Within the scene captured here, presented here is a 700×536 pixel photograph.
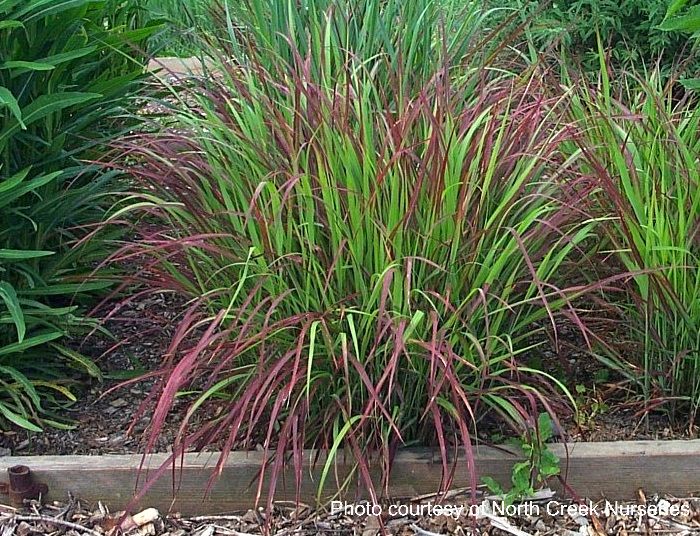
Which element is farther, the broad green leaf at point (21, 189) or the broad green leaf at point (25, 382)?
the broad green leaf at point (25, 382)

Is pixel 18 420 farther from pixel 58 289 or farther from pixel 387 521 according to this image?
pixel 387 521

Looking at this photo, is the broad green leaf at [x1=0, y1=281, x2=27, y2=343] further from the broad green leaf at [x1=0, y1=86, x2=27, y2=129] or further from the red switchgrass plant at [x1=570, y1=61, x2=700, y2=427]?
the red switchgrass plant at [x1=570, y1=61, x2=700, y2=427]

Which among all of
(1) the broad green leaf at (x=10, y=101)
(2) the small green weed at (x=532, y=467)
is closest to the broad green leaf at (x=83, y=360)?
(1) the broad green leaf at (x=10, y=101)

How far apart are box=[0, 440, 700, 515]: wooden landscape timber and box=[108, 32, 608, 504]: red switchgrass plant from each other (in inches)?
1.8

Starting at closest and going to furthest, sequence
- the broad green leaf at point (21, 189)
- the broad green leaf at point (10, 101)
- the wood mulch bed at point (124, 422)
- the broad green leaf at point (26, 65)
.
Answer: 1. the broad green leaf at point (10, 101)
2. the broad green leaf at point (26, 65)
3. the broad green leaf at point (21, 189)
4. the wood mulch bed at point (124, 422)

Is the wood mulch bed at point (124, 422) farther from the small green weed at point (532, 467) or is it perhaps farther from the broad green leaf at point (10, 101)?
the broad green leaf at point (10, 101)

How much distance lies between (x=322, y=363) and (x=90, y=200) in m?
0.97

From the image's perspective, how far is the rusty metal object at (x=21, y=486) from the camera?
2117mm

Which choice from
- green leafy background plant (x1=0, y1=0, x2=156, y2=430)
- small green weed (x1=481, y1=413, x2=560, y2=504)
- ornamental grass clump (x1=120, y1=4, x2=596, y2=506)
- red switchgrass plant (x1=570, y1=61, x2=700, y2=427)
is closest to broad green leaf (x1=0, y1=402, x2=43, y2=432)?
green leafy background plant (x1=0, y1=0, x2=156, y2=430)

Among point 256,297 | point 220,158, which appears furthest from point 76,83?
point 256,297

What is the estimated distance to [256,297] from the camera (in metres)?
2.16

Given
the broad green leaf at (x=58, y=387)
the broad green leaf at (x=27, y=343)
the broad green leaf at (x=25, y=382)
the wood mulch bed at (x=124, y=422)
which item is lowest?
the wood mulch bed at (x=124, y=422)

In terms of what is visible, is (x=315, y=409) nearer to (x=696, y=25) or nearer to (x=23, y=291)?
(x=23, y=291)

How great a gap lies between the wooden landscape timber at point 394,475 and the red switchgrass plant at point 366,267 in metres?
0.05
